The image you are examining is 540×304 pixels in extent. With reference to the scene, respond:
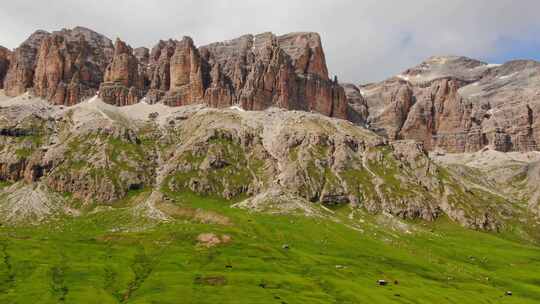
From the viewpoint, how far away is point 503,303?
196 m

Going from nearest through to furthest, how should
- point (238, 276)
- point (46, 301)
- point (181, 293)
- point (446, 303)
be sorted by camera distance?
point (46, 301), point (181, 293), point (446, 303), point (238, 276)

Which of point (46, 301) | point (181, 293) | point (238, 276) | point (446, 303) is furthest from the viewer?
point (238, 276)

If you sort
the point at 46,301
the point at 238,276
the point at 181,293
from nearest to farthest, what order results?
the point at 46,301 < the point at 181,293 < the point at 238,276

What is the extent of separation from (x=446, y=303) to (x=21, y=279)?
14718 cm

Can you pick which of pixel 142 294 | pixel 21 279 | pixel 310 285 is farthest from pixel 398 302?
pixel 21 279

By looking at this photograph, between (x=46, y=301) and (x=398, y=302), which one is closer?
(x=46, y=301)

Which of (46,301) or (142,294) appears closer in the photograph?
(46,301)

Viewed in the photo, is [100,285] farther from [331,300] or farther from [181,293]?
[331,300]

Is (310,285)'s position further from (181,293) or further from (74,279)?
(74,279)

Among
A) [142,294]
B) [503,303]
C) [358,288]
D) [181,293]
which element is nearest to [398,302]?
[358,288]

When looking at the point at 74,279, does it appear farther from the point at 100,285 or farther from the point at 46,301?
the point at 46,301

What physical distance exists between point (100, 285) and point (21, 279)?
95.7ft

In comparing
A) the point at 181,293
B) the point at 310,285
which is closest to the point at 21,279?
the point at 181,293

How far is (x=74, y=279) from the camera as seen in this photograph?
19062cm
